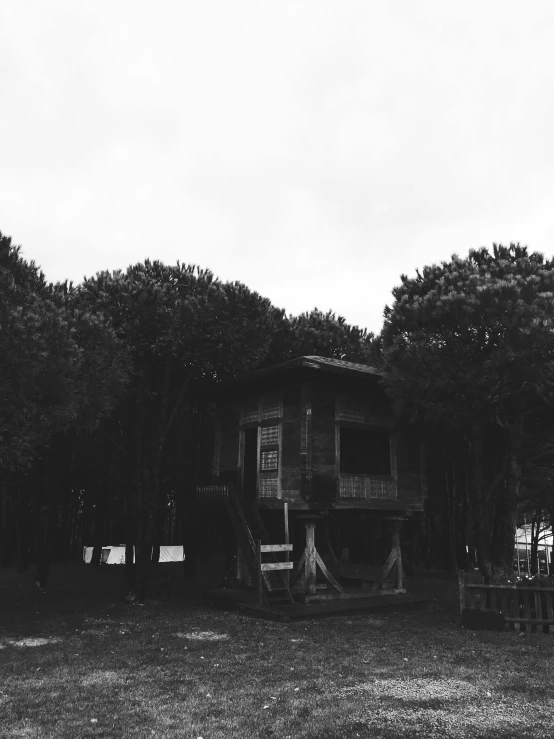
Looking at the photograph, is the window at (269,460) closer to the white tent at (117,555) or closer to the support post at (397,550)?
the support post at (397,550)

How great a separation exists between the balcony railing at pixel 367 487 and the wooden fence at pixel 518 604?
187 inches

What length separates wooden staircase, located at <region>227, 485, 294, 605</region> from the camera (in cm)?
1838

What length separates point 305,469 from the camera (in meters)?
18.7

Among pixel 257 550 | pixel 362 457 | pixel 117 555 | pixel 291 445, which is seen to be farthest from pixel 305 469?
pixel 117 555

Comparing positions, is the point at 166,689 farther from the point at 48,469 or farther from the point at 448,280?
the point at 48,469

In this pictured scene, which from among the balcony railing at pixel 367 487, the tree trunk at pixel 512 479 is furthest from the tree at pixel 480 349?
the balcony railing at pixel 367 487

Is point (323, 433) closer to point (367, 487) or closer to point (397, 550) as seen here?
point (367, 487)

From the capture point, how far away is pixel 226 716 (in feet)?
26.6

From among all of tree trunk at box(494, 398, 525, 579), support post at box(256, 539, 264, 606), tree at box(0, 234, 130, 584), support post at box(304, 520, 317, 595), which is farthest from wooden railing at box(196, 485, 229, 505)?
tree trunk at box(494, 398, 525, 579)

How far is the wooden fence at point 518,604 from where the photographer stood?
14484mm

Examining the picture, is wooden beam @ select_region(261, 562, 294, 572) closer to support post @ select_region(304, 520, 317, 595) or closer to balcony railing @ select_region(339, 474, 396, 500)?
support post @ select_region(304, 520, 317, 595)

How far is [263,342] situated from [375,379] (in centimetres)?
536

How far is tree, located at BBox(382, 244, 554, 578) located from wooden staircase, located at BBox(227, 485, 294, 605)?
247 inches

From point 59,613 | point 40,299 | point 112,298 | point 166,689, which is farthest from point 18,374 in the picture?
point 166,689
